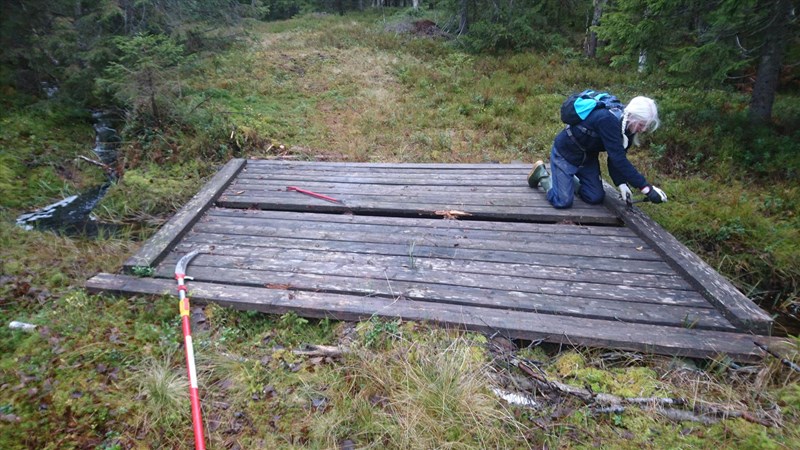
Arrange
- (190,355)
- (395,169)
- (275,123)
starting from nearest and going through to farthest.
→ (190,355)
(395,169)
(275,123)

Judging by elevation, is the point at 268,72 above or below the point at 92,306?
above

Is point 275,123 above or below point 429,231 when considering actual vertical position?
above

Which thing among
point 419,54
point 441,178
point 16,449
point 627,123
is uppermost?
point 419,54

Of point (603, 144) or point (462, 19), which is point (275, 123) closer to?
point (603, 144)

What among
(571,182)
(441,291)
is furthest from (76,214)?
(571,182)

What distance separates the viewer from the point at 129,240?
512 cm

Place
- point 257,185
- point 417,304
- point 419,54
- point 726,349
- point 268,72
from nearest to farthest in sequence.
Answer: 1. point 726,349
2. point 417,304
3. point 257,185
4. point 268,72
5. point 419,54

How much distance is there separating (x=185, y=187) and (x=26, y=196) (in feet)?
7.23

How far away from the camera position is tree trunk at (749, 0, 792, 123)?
671cm

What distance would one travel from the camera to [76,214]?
5.88 m

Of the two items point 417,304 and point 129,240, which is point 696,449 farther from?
point 129,240

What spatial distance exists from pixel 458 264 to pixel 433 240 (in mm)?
503

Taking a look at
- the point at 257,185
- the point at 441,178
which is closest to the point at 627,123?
the point at 441,178

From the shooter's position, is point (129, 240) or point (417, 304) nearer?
point (417, 304)
